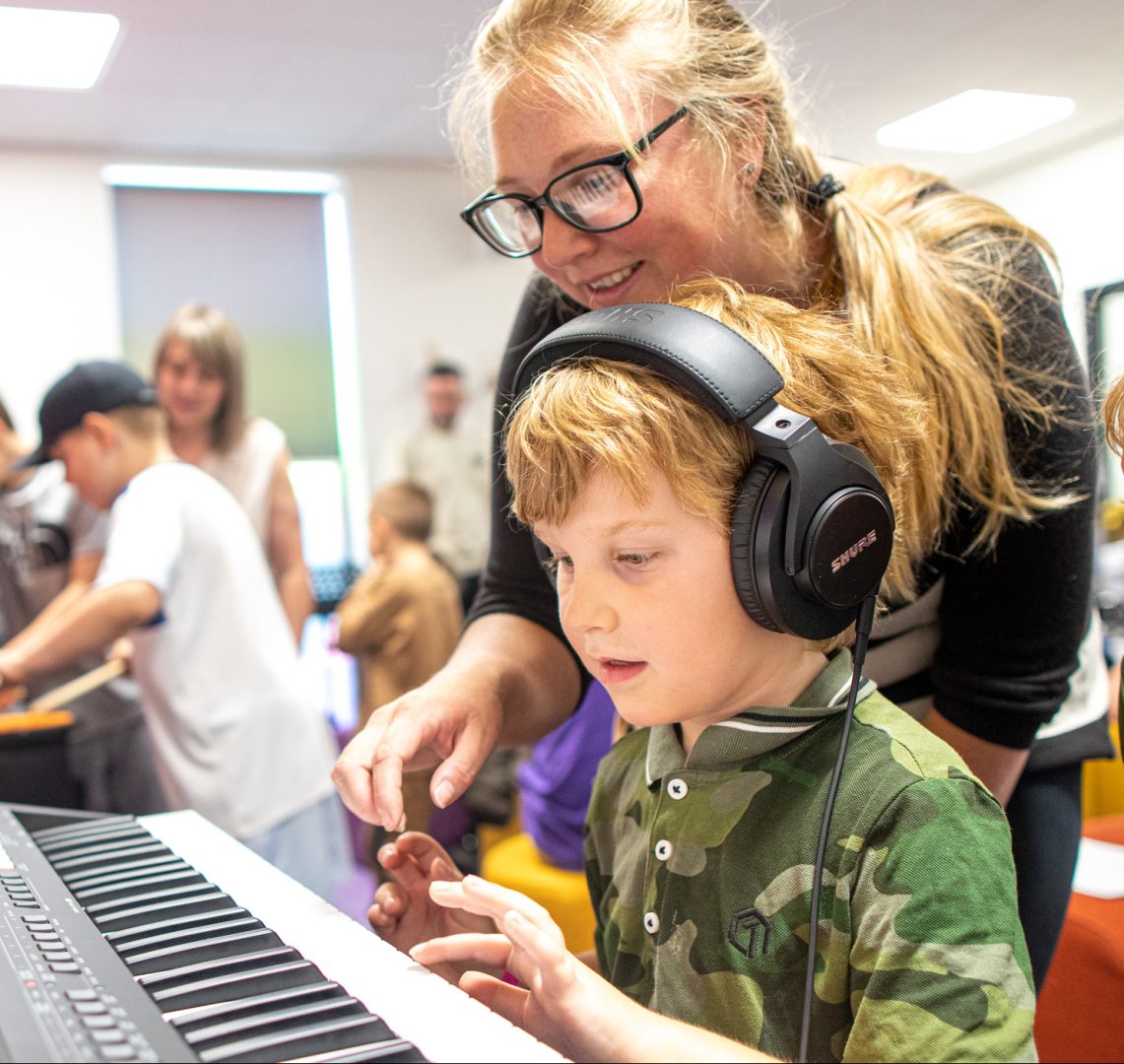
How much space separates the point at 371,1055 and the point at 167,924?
245 mm

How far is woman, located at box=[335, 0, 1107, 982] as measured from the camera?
0.86m

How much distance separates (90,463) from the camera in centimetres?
221

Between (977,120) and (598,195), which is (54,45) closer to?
(598,195)

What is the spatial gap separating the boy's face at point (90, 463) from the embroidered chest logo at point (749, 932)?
1697 millimetres

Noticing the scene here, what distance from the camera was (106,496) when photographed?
2219 millimetres

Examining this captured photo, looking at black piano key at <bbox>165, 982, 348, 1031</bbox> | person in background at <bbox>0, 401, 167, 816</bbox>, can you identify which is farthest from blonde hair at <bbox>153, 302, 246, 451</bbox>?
black piano key at <bbox>165, 982, 348, 1031</bbox>

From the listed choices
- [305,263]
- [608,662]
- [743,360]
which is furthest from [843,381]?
[305,263]

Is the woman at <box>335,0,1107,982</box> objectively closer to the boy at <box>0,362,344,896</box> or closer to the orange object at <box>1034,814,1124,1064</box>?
the orange object at <box>1034,814,1124,1064</box>

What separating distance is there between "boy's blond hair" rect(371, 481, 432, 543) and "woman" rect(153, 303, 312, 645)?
0.58 feet

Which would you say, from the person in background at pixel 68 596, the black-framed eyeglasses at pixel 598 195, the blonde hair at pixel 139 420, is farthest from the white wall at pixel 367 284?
the person in background at pixel 68 596

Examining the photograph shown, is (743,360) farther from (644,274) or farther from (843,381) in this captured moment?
(644,274)

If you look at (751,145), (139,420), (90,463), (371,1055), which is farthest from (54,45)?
(90,463)

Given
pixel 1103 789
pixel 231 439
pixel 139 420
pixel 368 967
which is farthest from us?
pixel 231 439

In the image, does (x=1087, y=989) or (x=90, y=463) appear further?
(x=90, y=463)
